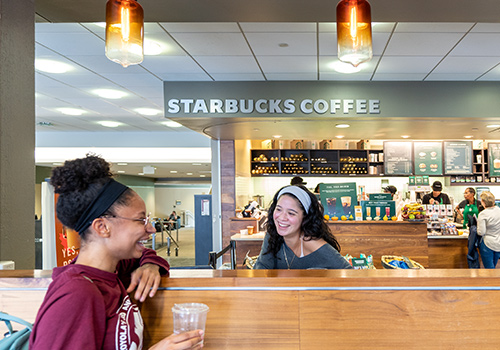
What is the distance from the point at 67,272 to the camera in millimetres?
1122

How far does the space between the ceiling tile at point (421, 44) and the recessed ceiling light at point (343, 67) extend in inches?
20.6

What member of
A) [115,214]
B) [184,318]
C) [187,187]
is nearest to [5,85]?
[115,214]

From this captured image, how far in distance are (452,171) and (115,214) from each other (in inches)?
366

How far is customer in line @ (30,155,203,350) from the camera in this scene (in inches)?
41.6

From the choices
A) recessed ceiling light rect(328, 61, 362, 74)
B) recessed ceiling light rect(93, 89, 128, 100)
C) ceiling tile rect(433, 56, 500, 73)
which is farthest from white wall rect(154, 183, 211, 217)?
ceiling tile rect(433, 56, 500, 73)

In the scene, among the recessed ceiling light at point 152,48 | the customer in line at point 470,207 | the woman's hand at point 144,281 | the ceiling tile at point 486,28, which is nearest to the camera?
the woman's hand at point 144,281

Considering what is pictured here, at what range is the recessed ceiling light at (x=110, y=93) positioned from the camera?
5.95 meters

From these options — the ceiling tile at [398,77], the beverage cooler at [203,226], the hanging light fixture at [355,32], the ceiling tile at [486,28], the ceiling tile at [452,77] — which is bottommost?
the beverage cooler at [203,226]

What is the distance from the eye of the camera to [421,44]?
4.04m

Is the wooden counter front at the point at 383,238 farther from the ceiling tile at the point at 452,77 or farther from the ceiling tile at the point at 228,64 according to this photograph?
the ceiling tile at the point at 228,64

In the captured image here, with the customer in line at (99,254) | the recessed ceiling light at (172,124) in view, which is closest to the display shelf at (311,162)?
the recessed ceiling light at (172,124)

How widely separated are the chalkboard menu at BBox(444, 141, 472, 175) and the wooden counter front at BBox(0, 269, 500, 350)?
8341 millimetres

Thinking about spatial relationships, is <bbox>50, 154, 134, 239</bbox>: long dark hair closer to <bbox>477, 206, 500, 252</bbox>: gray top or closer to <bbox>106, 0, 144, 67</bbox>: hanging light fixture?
<bbox>106, 0, 144, 67</bbox>: hanging light fixture

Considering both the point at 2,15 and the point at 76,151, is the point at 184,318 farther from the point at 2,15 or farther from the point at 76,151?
the point at 76,151
